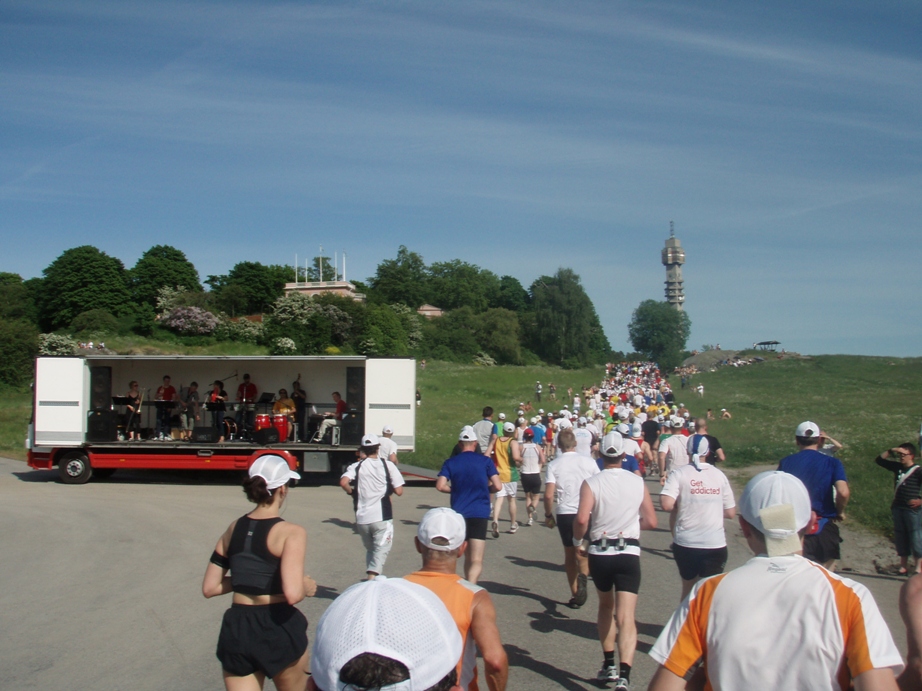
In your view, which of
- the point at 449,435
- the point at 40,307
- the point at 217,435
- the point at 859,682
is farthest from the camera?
the point at 40,307

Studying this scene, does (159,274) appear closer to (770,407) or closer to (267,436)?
(770,407)

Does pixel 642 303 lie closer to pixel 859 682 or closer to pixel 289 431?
pixel 289 431

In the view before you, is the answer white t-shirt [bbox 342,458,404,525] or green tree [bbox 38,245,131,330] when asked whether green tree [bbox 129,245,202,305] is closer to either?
green tree [bbox 38,245,131,330]

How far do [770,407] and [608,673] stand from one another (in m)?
51.1

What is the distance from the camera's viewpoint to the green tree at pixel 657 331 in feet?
509

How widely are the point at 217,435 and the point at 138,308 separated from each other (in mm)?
52073

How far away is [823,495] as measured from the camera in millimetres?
6820

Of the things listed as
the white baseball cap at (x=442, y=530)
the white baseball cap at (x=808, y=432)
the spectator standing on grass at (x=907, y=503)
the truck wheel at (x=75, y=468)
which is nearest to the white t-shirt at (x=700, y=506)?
the white baseball cap at (x=808, y=432)

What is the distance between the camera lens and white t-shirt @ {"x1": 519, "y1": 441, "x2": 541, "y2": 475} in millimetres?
13422

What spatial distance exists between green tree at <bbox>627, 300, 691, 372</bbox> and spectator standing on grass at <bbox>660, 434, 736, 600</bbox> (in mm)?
148936

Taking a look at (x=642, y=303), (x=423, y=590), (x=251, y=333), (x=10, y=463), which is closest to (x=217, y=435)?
(x=10, y=463)

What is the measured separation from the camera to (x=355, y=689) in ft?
6.66

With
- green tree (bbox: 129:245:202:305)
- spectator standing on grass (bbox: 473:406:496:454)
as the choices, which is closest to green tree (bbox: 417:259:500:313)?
green tree (bbox: 129:245:202:305)

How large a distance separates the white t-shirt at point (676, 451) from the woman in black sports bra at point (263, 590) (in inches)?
331
